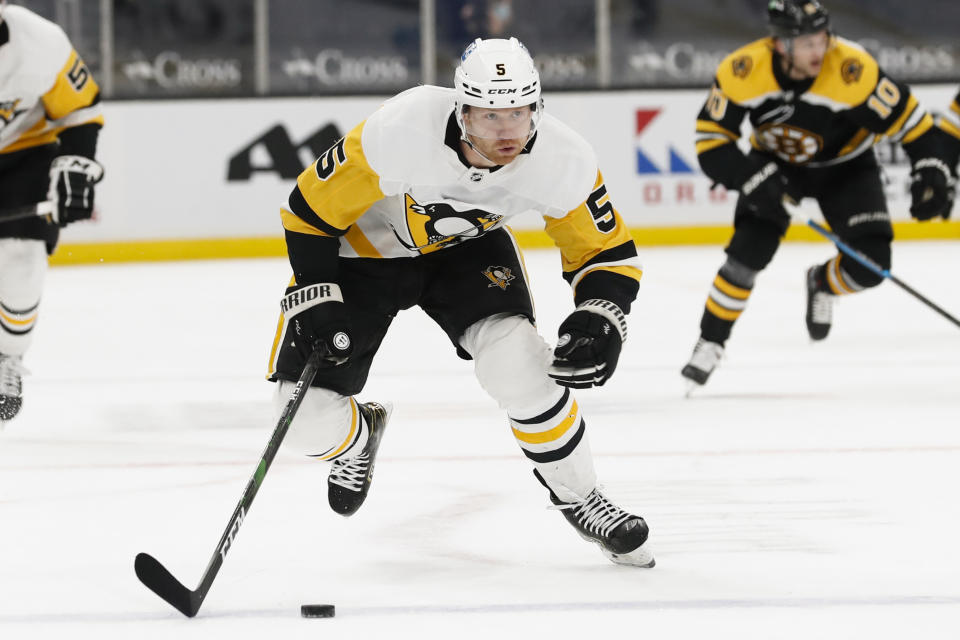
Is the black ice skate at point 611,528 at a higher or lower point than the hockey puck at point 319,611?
lower

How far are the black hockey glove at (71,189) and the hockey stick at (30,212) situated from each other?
2 cm

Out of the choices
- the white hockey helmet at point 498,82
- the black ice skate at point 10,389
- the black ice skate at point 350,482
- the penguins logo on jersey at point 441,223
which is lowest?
the black ice skate at point 10,389

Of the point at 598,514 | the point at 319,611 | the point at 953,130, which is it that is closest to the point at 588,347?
the point at 598,514

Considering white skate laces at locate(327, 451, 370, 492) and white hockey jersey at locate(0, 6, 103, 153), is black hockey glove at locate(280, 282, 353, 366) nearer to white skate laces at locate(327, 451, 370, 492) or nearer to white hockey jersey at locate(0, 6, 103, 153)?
white skate laces at locate(327, 451, 370, 492)

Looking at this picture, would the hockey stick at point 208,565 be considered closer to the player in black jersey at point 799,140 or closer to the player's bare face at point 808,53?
the player in black jersey at point 799,140

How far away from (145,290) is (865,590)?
5.43 metres

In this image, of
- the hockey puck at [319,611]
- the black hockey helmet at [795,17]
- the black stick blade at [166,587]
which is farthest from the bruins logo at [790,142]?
the black stick blade at [166,587]

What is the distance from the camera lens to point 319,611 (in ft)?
7.10

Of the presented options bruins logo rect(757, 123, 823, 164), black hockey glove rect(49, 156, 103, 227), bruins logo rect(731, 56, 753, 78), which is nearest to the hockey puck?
black hockey glove rect(49, 156, 103, 227)

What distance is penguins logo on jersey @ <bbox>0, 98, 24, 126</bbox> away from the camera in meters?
3.91

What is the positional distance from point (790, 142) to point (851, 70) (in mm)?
313

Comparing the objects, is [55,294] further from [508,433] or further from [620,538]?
[620,538]

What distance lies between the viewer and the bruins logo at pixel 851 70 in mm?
4391

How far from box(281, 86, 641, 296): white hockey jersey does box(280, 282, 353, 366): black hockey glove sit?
0.37ft
